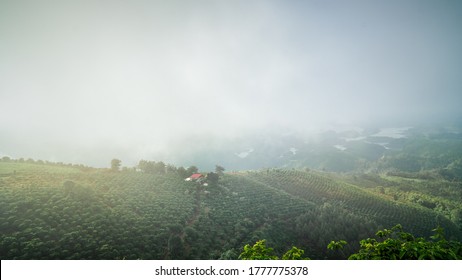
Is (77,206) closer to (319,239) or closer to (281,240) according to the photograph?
(281,240)

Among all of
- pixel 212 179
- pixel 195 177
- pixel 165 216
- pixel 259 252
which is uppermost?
pixel 259 252

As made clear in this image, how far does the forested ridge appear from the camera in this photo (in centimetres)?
2714

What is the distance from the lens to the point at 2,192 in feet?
110

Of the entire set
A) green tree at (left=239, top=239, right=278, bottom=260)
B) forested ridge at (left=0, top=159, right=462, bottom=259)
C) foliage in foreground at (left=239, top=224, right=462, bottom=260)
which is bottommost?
forested ridge at (left=0, top=159, right=462, bottom=259)

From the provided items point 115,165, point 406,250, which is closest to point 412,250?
point 406,250

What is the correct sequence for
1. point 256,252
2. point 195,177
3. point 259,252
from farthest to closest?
1. point 195,177
2. point 259,252
3. point 256,252

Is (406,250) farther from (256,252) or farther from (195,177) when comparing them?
(195,177)

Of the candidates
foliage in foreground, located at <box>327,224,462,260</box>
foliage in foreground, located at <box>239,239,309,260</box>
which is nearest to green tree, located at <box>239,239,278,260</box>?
foliage in foreground, located at <box>239,239,309,260</box>

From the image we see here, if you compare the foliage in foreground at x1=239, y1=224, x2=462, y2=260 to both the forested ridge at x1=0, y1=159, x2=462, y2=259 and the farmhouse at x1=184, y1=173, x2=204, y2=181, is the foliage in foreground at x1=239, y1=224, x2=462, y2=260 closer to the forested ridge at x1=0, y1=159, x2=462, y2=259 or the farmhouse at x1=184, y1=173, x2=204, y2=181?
the forested ridge at x1=0, y1=159, x2=462, y2=259

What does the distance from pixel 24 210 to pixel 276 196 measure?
45612 mm

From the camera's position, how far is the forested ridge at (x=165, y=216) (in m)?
27.1

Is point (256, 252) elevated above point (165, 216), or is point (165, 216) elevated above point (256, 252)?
point (256, 252)

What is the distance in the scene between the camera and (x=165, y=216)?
1473 inches

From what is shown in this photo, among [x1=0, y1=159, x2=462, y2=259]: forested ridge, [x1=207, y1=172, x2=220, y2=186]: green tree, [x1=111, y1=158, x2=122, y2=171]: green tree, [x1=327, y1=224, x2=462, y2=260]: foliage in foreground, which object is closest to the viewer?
[x1=327, y1=224, x2=462, y2=260]: foliage in foreground
